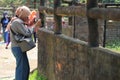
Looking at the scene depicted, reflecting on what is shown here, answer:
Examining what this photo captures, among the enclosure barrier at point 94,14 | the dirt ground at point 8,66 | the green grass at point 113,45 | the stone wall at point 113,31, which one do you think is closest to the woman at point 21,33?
the enclosure barrier at point 94,14

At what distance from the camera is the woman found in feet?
24.1

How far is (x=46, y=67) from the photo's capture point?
8.22 metres

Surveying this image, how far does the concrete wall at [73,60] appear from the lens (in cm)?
506

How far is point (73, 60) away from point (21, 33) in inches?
55.2

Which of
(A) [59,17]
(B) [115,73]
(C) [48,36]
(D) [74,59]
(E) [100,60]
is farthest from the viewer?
(C) [48,36]

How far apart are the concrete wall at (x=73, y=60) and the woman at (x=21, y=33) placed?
1.52 feet

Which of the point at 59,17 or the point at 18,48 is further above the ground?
the point at 59,17

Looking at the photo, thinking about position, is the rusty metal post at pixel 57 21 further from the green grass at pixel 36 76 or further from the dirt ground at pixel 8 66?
the dirt ground at pixel 8 66

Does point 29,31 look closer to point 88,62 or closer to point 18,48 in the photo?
point 18,48

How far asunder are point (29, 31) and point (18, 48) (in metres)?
0.35

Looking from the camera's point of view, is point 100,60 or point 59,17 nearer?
point 100,60

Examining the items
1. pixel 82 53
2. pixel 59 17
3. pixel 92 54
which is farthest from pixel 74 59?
pixel 59 17

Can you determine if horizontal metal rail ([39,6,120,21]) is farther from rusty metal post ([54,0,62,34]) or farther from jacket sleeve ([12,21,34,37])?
jacket sleeve ([12,21,34,37])

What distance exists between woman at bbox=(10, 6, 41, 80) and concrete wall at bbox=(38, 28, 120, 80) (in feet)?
1.52
